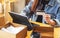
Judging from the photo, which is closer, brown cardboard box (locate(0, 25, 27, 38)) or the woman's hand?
brown cardboard box (locate(0, 25, 27, 38))

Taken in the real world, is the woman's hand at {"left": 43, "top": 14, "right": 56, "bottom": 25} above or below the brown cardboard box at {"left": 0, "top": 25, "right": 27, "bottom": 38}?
above

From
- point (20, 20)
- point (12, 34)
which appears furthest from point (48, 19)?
point (12, 34)

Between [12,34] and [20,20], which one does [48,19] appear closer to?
[20,20]

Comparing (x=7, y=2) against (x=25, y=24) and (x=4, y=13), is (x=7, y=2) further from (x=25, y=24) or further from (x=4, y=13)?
(x=25, y=24)

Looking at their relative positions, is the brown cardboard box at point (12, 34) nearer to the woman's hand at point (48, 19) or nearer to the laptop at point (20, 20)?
the laptop at point (20, 20)

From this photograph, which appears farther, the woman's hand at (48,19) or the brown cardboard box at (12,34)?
the woman's hand at (48,19)

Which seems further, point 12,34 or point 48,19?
point 48,19

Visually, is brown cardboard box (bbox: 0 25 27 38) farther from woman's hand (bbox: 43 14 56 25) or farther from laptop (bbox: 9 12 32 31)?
woman's hand (bbox: 43 14 56 25)

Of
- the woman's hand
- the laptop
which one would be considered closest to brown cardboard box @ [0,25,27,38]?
the laptop

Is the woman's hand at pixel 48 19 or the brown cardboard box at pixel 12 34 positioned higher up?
the woman's hand at pixel 48 19

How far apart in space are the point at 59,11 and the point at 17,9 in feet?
5.69

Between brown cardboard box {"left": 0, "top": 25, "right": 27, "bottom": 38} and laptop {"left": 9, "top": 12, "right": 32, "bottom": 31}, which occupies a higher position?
laptop {"left": 9, "top": 12, "right": 32, "bottom": 31}

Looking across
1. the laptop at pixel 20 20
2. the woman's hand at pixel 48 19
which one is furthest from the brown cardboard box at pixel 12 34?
the woman's hand at pixel 48 19

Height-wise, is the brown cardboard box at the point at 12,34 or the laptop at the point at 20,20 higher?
the laptop at the point at 20,20
